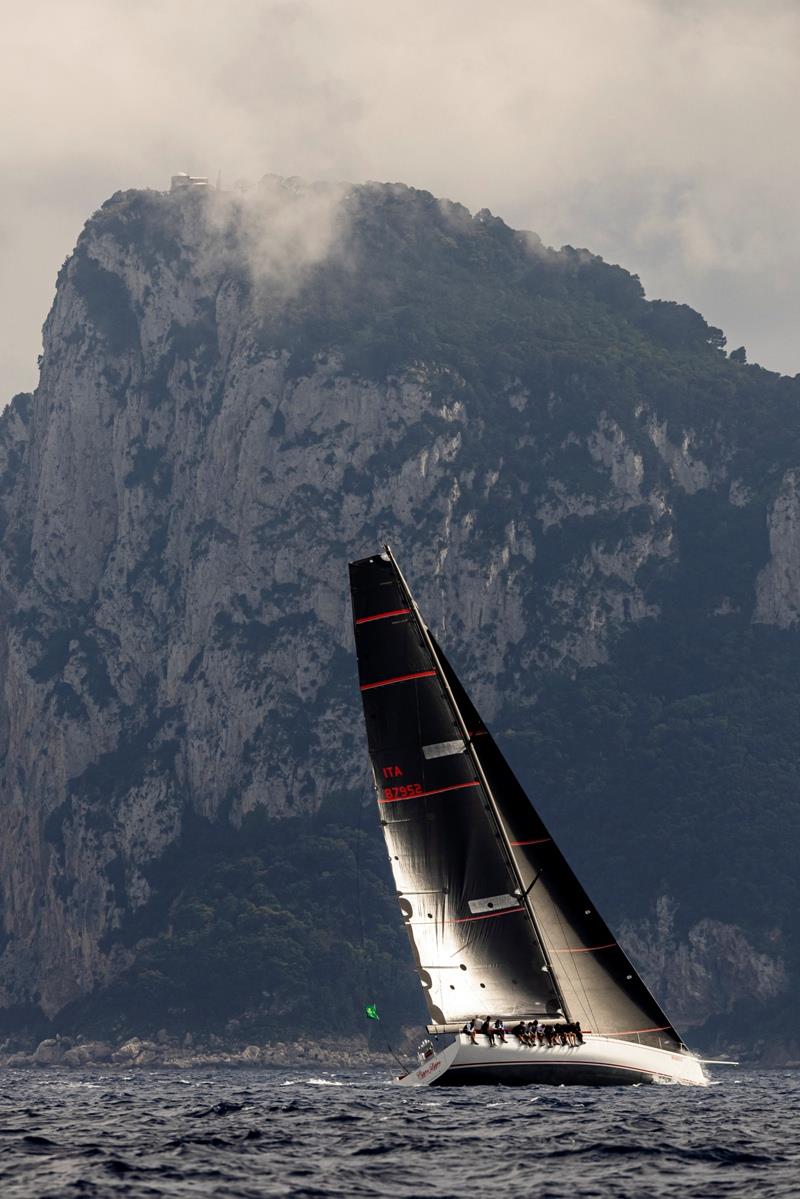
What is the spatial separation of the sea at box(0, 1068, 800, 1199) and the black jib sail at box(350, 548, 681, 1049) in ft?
9.84

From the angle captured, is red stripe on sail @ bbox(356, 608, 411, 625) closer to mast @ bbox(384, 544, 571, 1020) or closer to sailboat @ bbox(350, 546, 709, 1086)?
sailboat @ bbox(350, 546, 709, 1086)

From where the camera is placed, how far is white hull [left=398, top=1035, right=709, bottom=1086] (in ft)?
162

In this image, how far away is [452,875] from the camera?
49.6m

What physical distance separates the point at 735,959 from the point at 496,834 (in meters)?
144

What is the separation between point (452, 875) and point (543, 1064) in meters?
5.46

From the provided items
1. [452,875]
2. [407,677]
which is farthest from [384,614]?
[452,875]

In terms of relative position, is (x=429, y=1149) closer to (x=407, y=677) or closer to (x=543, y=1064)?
(x=543, y=1064)

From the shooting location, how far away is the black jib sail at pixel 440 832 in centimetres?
4953

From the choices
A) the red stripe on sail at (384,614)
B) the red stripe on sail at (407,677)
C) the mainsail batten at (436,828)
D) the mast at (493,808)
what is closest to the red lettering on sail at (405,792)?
the mainsail batten at (436,828)

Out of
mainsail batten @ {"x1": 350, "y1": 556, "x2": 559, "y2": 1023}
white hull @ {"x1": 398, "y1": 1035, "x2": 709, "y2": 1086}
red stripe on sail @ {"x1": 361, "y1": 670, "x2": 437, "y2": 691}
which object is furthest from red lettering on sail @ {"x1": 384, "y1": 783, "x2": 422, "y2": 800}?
white hull @ {"x1": 398, "y1": 1035, "x2": 709, "y2": 1086}

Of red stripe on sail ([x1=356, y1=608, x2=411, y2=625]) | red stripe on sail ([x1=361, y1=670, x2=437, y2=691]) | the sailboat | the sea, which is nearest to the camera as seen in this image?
the sea

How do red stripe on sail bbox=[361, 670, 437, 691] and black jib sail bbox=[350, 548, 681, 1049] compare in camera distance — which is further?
red stripe on sail bbox=[361, 670, 437, 691]

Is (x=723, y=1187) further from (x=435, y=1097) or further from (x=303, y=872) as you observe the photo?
(x=303, y=872)

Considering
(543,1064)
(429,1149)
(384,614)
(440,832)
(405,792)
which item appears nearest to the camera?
(429,1149)
